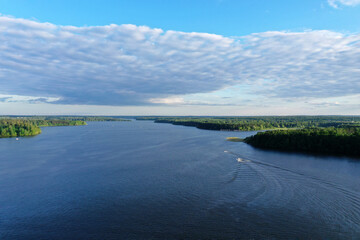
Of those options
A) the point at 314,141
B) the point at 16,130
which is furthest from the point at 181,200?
the point at 16,130

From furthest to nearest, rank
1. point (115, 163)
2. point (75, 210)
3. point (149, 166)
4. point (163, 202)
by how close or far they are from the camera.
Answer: point (115, 163)
point (149, 166)
point (163, 202)
point (75, 210)

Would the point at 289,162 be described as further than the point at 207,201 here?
Yes

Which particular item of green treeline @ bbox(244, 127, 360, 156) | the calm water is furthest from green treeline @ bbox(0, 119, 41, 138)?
green treeline @ bbox(244, 127, 360, 156)

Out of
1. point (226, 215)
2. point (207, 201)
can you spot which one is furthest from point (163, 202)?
point (226, 215)

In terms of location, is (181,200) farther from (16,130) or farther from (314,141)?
(16,130)

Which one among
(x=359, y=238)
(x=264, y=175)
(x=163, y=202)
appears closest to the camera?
(x=359, y=238)

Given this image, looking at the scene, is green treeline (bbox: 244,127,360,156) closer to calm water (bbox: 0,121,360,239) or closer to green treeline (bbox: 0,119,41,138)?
calm water (bbox: 0,121,360,239)

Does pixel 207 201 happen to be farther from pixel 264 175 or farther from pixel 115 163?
pixel 115 163
